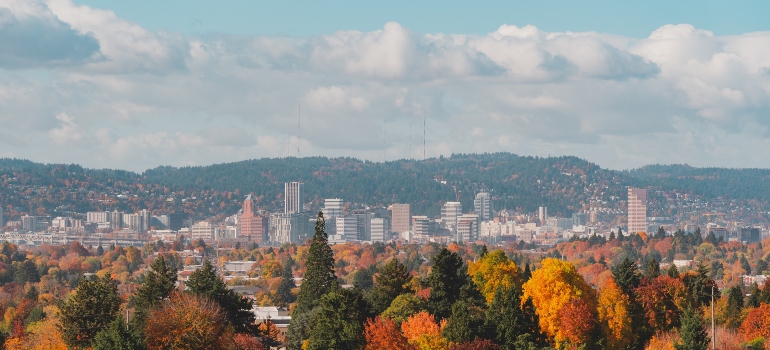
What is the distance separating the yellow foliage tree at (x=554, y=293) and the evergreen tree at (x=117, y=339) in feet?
61.5

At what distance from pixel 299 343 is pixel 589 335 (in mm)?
15468

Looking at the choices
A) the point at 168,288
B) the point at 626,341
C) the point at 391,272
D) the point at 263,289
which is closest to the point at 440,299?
the point at 391,272

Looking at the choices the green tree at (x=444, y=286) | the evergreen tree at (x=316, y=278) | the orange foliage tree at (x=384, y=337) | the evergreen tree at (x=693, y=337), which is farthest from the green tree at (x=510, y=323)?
the evergreen tree at (x=316, y=278)

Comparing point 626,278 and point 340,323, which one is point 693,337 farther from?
point 626,278

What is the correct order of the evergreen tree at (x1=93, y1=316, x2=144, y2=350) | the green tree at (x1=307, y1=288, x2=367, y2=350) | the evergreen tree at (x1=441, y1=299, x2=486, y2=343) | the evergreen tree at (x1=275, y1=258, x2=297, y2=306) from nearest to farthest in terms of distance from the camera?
the evergreen tree at (x1=93, y1=316, x2=144, y2=350) < the evergreen tree at (x1=441, y1=299, x2=486, y2=343) < the green tree at (x1=307, y1=288, x2=367, y2=350) < the evergreen tree at (x1=275, y1=258, x2=297, y2=306)

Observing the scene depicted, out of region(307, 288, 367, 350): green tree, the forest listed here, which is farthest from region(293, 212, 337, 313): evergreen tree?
region(307, 288, 367, 350): green tree

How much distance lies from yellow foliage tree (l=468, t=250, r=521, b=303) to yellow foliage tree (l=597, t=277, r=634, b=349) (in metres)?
5.13

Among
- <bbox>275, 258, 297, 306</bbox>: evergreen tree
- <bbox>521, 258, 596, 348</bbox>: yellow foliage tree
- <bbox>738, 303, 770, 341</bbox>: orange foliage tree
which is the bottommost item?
<bbox>275, 258, 297, 306</bbox>: evergreen tree

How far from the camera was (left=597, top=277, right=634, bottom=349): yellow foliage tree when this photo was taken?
248 ft

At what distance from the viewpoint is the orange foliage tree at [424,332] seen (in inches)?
2702

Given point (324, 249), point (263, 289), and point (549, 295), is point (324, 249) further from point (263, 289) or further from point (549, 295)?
point (263, 289)

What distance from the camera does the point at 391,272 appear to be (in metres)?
78.9

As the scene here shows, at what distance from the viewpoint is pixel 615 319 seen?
76.2m

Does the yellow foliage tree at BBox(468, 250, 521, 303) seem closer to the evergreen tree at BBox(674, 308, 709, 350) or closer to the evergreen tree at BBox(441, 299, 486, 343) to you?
the evergreen tree at BBox(441, 299, 486, 343)
